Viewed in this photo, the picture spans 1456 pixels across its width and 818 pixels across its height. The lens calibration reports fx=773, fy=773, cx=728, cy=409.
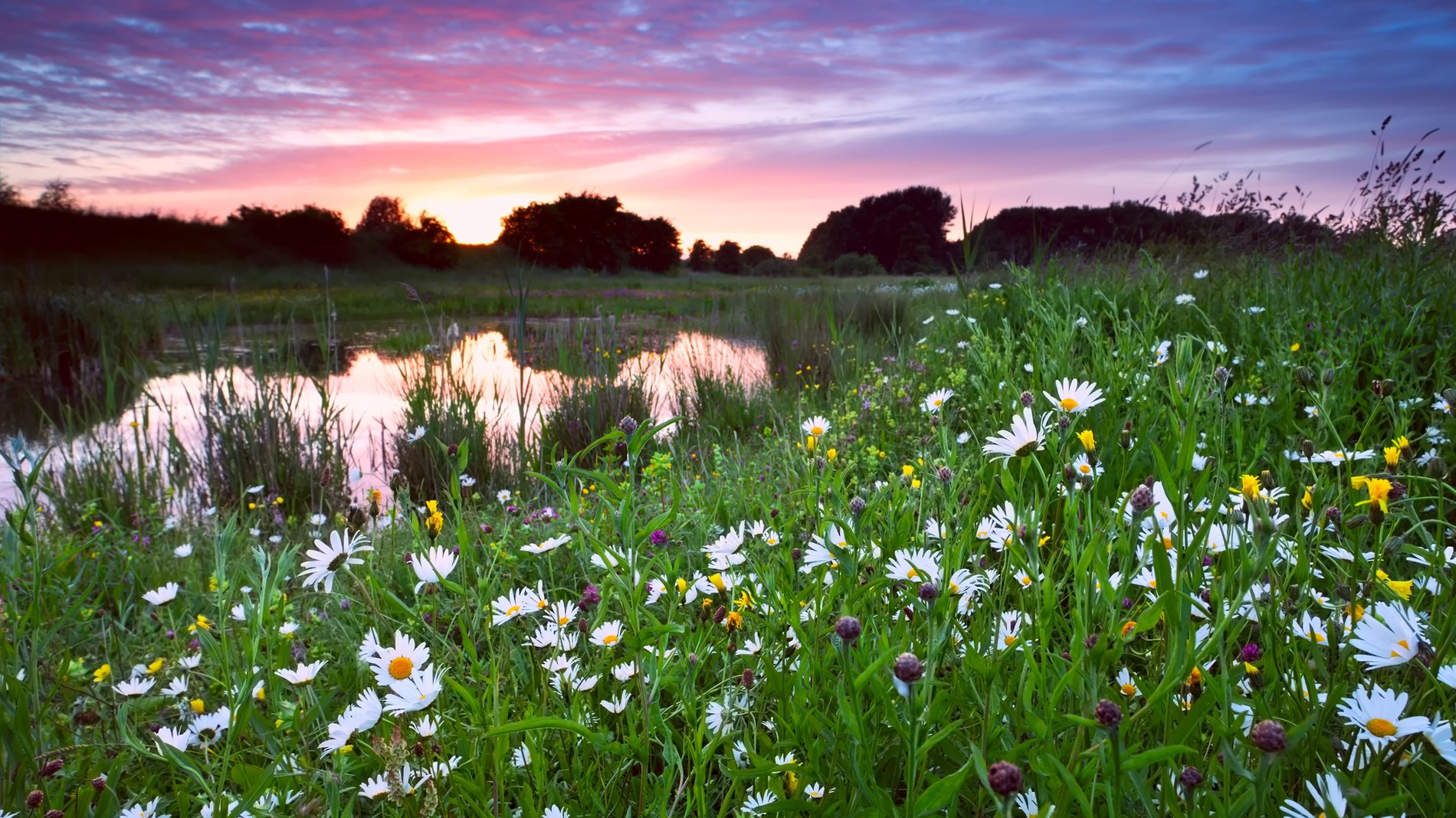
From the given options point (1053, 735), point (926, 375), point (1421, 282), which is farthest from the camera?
point (926, 375)

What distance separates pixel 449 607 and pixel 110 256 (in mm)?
17237

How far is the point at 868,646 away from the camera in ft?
3.46

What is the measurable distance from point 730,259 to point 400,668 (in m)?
27.4

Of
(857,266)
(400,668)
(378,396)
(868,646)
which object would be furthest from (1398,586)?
(857,266)

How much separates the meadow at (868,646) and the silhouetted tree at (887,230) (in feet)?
66.6

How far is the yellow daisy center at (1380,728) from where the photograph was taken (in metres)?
0.72

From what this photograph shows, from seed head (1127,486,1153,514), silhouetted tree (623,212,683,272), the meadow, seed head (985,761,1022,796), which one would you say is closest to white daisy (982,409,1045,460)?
the meadow

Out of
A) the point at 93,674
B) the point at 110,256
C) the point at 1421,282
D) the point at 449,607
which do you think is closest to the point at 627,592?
the point at 449,607

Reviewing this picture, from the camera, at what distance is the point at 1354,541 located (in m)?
1.00

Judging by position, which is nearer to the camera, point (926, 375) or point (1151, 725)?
A: point (1151, 725)

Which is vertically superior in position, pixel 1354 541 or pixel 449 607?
pixel 1354 541

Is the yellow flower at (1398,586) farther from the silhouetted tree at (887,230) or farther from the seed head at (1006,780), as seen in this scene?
the silhouetted tree at (887,230)

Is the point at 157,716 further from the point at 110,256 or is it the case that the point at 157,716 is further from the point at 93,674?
the point at 110,256

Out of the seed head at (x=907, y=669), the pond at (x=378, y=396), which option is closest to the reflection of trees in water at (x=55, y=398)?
the pond at (x=378, y=396)
